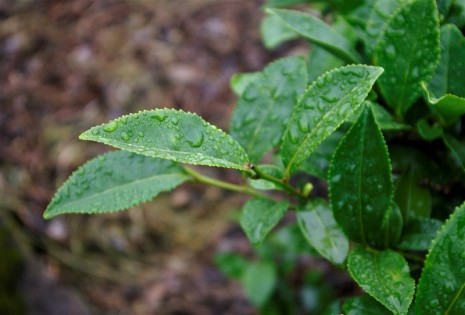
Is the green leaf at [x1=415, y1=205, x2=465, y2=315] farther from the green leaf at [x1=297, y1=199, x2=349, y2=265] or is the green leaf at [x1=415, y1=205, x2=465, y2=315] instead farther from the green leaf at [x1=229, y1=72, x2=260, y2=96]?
the green leaf at [x1=229, y1=72, x2=260, y2=96]

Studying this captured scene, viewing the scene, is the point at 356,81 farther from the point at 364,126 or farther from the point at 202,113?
the point at 202,113

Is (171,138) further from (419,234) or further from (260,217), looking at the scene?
(419,234)

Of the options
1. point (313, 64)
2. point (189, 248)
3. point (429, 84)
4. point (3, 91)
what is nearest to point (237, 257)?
point (189, 248)

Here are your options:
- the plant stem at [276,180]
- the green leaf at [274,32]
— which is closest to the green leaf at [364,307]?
the plant stem at [276,180]

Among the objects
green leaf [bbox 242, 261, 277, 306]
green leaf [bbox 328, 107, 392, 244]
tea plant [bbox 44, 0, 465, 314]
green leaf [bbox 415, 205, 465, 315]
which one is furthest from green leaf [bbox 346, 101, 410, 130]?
green leaf [bbox 242, 261, 277, 306]

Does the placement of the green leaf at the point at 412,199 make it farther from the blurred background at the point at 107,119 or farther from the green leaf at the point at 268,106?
the blurred background at the point at 107,119
